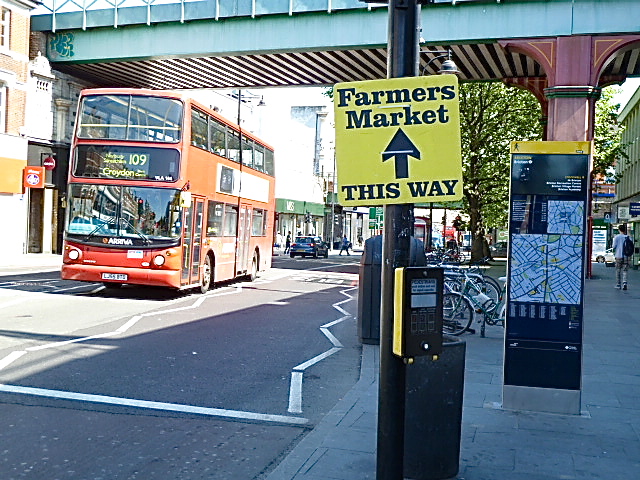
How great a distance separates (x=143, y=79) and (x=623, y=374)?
28.4 meters

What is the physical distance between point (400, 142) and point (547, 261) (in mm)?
3160

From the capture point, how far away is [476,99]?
3744 centimetres

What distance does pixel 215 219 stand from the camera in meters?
18.6

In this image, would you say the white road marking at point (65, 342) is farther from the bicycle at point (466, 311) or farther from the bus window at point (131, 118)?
the bus window at point (131, 118)

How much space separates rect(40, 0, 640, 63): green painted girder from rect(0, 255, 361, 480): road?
11531 millimetres

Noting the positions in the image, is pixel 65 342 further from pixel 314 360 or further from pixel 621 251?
pixel 621 251

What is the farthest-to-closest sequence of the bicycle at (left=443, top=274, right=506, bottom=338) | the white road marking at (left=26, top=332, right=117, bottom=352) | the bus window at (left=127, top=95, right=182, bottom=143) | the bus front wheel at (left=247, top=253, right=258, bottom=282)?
the bus front wheel at (left=247, top=253, right=258, bottom=282) → the bus window at (left=127, top=95, right=182, bottom=143) → the bicycle at (left=443, top=274, right=506, bottom=338) → the white road marking at (left=26, top=332, right=117, bottom=352)

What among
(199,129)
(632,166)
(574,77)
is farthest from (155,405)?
(632,166)

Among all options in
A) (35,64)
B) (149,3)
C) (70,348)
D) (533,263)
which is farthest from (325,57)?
(533,263)

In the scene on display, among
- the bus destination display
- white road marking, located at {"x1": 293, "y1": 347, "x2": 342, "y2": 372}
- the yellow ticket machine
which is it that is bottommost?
white road marking, located at {"x1": 293, "y1": 347, "x2": 342, "y2": 372}

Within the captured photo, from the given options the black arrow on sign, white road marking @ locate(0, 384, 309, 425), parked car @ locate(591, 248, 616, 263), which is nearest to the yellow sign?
the black arrow on sign

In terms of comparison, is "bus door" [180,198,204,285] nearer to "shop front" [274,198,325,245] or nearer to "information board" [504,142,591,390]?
"information board" [504,142,591,390]

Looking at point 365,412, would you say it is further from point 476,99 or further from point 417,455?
point 476,99

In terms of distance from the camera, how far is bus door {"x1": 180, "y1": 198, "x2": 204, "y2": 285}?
16328 mm
